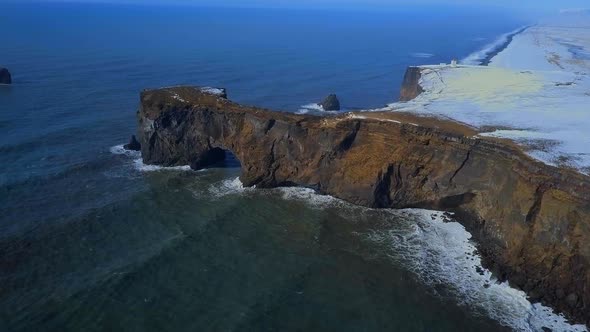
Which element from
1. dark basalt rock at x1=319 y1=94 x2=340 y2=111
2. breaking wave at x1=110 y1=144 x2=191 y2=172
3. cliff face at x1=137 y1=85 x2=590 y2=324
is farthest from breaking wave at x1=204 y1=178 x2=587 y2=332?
A: dark basalt rock at x1=319 y1=94 x2=340 y2=111

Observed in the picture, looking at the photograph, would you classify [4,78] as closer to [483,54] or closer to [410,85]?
[410,85]

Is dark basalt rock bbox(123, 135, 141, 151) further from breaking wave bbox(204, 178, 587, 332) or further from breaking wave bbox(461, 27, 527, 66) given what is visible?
breaking wave bbox(461, 27, 527, 66)

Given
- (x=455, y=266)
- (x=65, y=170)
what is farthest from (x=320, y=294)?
(x=65, y=170)

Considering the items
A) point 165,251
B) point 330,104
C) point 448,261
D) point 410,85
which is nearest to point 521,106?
point 448,261

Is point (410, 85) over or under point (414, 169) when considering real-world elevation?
over

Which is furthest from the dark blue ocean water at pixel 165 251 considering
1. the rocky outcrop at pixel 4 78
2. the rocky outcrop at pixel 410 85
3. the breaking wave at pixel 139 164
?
the rocky outcrop at pixel 410 85

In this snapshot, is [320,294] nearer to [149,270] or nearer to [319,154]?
[149,270]

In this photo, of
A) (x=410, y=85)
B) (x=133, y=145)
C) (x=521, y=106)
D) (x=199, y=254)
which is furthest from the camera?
(x=410, y=85)
